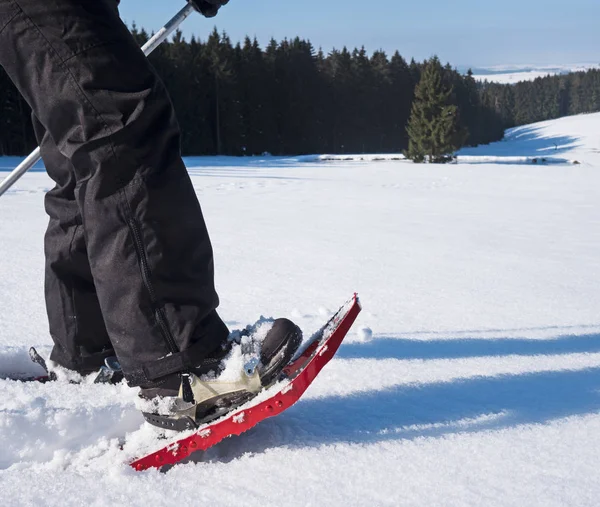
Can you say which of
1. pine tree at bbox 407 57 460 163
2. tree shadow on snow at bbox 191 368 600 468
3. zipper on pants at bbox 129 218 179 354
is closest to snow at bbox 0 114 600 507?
tree shadow on snow at bbox 191 368 600 468

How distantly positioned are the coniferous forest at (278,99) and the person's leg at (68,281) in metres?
26.9

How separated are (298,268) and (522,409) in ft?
5.19

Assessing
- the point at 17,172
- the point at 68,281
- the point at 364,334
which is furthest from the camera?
the point at 364,334

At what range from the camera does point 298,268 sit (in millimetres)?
2615

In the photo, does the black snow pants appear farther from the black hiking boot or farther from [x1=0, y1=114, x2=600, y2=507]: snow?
[x1=0, y1=114, x2=600, y2=507]: snow

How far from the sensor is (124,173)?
3.01 ft

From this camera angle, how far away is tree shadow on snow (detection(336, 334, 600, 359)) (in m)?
1.46

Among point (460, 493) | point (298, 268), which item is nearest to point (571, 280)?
point (298, 268)

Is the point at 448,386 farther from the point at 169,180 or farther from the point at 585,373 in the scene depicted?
the point at 169,180

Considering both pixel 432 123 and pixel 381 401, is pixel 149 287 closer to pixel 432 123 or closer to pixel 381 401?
pixel 381 401

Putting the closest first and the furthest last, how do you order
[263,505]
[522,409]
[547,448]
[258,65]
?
[263,505] → [547,448] → [522,409] → [258,65]

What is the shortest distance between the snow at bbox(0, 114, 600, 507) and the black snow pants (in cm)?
18

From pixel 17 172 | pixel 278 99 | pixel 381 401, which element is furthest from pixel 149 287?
pixel 278 99

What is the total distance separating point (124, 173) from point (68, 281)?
17.2 inches
